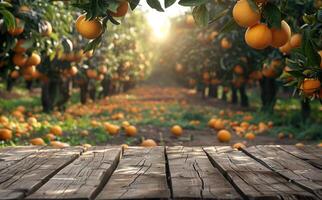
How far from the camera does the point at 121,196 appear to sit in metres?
2.06

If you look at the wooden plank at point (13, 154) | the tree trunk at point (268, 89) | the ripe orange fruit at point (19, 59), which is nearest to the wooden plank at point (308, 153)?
the wooden plank at point (13, 154)

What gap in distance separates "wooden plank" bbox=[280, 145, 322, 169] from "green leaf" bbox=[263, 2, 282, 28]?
1.14 meters

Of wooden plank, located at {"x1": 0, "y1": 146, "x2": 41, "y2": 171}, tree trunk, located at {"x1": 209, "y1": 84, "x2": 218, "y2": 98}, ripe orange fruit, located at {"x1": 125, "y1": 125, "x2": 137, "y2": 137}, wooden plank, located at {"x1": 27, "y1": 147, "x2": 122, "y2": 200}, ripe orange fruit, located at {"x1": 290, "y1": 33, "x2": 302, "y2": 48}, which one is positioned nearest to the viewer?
wooden plank, located at {"x1": 27, "y1": 147, "x2": 122, "y2": 200}

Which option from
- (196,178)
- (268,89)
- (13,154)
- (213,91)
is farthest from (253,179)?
(213,91)

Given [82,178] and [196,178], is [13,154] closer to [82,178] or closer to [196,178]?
[82,178]

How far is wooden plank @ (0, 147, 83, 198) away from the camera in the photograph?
2.29m

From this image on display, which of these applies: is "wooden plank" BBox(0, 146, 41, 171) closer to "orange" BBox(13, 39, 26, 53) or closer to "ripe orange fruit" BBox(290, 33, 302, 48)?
"orange" BBox(13, 39, 26, 53)

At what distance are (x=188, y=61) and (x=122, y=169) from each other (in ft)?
40.6

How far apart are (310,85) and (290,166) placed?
635 mm

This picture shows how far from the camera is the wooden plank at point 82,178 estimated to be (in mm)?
2094

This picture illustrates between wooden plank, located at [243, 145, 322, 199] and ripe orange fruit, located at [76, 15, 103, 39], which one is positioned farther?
ripe orange fruit, located at [76, 15, 103, 39]

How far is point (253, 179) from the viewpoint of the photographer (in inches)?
98.0

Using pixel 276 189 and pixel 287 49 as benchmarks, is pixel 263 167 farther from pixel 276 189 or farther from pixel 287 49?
pixel 287 49

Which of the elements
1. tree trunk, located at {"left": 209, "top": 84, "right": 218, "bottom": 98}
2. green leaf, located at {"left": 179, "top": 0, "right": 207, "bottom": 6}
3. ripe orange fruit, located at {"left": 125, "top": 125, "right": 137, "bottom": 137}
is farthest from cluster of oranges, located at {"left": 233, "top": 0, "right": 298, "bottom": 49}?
tree trunk, located at {"left": 209, "top": 84, "right": 218, "bottom": 98}
